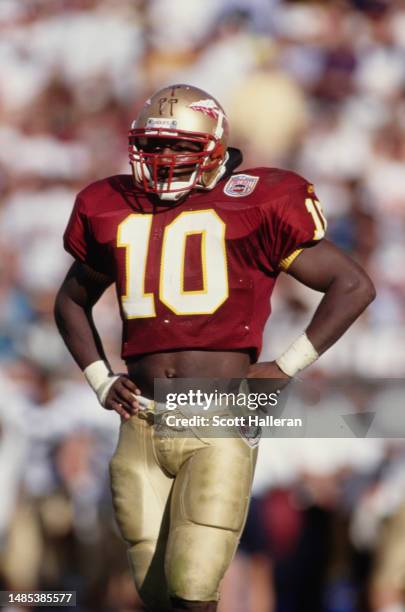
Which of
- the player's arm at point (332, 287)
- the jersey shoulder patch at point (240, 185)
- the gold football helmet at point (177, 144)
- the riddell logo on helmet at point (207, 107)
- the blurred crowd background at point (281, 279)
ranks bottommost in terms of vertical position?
the blurred crowd background at point (281, 279)

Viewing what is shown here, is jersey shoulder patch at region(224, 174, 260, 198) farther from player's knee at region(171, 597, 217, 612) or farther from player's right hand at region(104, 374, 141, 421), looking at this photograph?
player's knee at region(171, 597, 217, 612)

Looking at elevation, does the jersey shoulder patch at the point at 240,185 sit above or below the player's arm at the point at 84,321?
above

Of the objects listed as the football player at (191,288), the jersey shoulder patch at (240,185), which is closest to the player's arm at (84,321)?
the football player at (191,288)

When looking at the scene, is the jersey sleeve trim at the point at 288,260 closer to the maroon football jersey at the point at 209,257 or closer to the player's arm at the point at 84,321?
the maroon football jersey at the point at 209,257

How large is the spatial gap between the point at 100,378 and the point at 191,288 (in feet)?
1.66

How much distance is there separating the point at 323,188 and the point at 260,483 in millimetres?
1979

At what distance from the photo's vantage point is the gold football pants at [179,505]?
155 inches

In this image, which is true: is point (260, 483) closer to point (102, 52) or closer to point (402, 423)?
point (402, 423)

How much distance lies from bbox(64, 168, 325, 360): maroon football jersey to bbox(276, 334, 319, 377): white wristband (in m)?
0.12

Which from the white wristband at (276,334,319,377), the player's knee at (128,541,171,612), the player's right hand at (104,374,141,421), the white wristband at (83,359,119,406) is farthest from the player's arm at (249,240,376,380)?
the player's knee at (128,541,171,612)

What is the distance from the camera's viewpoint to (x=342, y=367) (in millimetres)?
6727

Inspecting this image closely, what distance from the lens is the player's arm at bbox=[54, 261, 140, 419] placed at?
445cm

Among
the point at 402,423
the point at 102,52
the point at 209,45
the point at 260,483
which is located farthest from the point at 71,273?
the point at 102,52

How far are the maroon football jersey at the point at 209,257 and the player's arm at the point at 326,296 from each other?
0.07m
